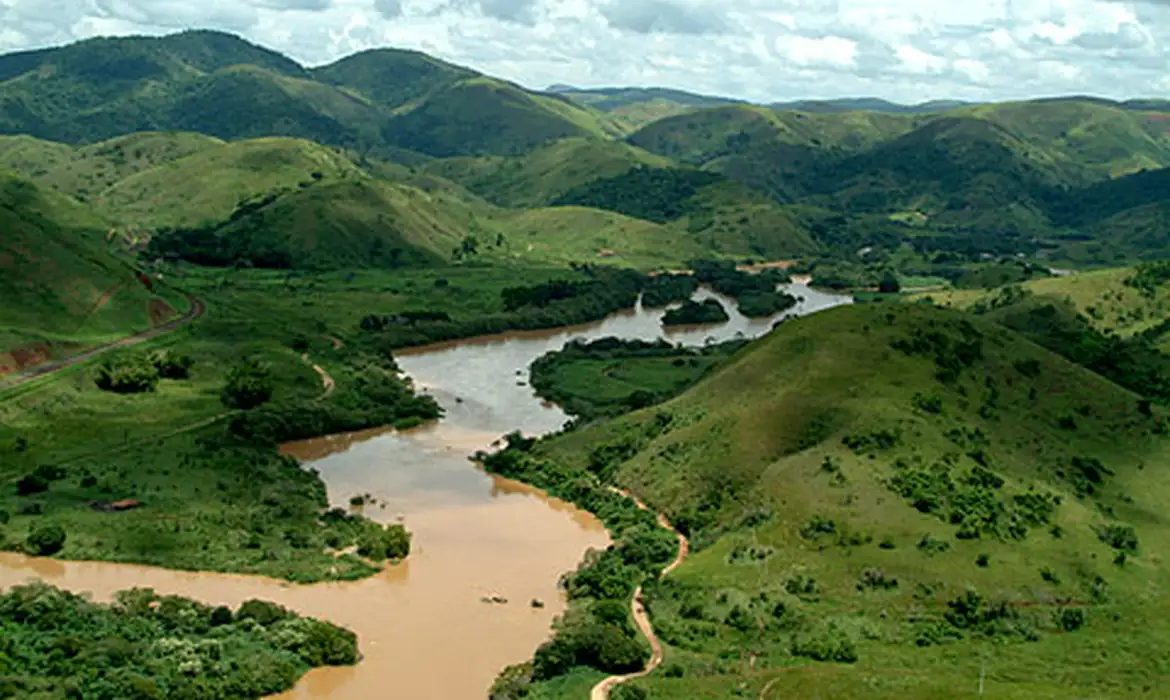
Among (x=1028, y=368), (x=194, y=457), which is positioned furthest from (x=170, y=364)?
(x=1028, y=368)

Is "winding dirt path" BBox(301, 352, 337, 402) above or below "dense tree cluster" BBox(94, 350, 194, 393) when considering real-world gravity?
below

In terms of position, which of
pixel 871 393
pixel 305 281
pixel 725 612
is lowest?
pixel 305 281

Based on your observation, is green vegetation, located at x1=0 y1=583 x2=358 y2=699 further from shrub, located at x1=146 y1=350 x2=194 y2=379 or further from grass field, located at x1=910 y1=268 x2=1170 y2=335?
grass field, located at x1=910 y1=268 x2=1170 y2=335

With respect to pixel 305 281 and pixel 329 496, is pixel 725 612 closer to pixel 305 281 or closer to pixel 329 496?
pixel 329 496

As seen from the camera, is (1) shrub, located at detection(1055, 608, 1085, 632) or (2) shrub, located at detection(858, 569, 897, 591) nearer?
(1) shrub, located at detection(1055, 608, 1085, 632)

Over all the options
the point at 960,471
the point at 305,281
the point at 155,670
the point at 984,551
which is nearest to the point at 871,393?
the point at 960,471

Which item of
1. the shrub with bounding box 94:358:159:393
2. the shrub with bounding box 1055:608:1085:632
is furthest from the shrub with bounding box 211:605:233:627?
the shrub with bounding box 94:358:159:393

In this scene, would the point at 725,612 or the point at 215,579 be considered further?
the point at 215,579
